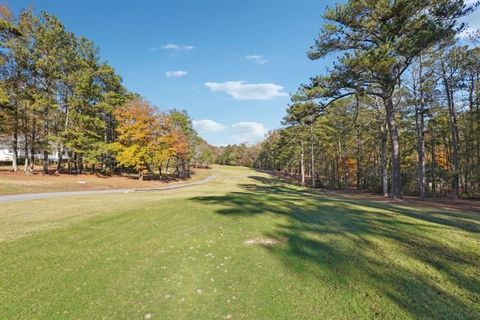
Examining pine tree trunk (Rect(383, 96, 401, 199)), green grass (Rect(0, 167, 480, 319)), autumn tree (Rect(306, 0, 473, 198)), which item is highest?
autumn tree (Rect(306, 0, 473, 198))

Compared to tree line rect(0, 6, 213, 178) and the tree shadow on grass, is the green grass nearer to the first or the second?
the tree shadow on grass

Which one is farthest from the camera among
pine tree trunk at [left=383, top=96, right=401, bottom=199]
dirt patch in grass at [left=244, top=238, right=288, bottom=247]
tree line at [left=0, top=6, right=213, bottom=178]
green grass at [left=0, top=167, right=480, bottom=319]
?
tree line at [left=0, top=6, right=213, bottom=178]

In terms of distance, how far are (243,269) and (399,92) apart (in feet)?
73.3

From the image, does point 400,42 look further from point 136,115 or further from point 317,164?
point 317,164

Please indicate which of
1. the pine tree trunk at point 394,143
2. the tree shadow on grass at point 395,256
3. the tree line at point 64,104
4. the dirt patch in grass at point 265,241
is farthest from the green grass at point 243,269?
the tree line at point 64,104

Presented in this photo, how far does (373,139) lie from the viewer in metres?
29.7

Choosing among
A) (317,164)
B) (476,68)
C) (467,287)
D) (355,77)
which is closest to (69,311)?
(467,287)

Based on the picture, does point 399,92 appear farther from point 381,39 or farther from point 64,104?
point 64,104

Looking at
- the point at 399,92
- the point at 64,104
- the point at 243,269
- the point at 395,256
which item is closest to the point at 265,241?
the point at 243,269

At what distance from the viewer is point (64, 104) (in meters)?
29.8

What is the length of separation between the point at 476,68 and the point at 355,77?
1329 centimetres

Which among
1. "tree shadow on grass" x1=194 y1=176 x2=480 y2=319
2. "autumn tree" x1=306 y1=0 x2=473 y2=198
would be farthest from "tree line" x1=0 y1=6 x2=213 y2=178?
"tree shadow on grass" x1=194 y1=176 x2=480 y2=319

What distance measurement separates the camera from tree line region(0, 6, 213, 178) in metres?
25.3

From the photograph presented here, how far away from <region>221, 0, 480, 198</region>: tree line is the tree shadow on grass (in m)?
8.63
